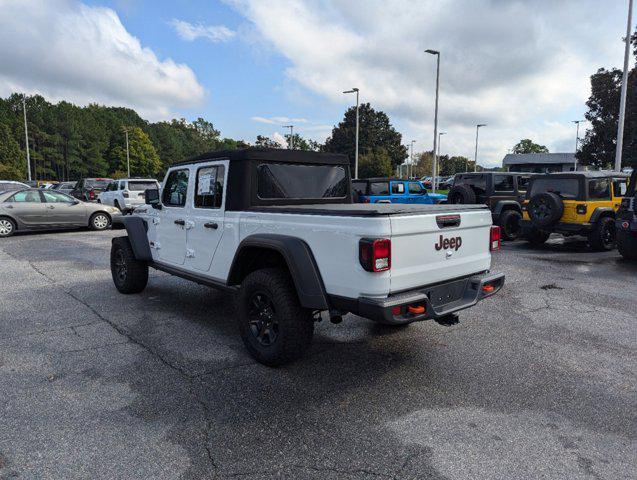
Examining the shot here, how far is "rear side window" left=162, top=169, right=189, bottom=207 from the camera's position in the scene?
210 inches

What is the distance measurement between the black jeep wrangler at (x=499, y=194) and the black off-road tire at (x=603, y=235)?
230 centimetres

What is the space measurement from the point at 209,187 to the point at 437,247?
255cm

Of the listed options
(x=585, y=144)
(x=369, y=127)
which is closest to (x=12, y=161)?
(x=369, y=127)

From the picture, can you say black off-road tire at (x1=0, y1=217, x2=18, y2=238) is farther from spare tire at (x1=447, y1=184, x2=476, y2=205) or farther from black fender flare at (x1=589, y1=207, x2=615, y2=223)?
black fender flare at (x1=589, y1=207, x2=615, y2=223)

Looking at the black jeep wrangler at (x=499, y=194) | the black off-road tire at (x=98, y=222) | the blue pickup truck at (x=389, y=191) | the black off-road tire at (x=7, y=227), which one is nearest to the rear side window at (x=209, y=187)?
the blue pickup truck at (x=389, y=191)

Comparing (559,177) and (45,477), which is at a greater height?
(559,177)

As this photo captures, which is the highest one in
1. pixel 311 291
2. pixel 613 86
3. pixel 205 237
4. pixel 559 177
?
pixel 613 86

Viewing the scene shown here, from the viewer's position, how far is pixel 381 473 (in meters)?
2.52

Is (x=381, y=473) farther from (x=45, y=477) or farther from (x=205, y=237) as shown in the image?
(x=205, y=237)

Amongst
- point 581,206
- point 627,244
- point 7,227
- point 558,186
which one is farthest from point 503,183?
point 7,227

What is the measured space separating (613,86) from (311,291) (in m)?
43.3

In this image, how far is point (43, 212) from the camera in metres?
13.8

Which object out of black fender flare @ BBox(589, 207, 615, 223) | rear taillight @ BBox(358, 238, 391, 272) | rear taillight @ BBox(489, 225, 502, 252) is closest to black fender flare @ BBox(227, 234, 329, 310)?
rear taillight @ BBox(358, 238, 391, 272)

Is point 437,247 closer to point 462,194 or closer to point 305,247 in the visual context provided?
point 305,247
